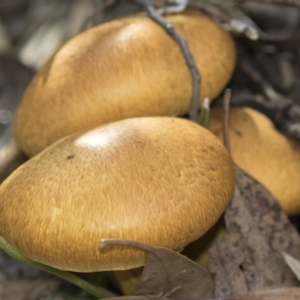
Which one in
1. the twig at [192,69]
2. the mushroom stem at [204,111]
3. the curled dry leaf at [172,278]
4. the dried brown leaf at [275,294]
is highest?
the twig at [192,69]

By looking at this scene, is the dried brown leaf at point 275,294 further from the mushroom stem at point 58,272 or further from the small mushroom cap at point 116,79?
the small mushroom cap at point 116,79

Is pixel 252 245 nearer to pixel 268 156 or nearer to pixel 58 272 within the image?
pixel 268 156

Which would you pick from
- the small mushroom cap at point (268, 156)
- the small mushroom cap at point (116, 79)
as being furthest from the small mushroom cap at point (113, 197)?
the small mushroom cap at point (268, 156)

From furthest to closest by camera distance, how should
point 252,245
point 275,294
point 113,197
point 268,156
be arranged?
point 268,156 → point 252,245 → point 275,294 → point 113,197

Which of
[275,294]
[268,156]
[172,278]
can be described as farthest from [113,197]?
[268,156]

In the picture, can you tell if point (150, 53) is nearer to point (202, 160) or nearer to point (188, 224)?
point (202, 160)

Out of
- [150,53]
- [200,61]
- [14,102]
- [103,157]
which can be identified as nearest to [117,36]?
[150,53]

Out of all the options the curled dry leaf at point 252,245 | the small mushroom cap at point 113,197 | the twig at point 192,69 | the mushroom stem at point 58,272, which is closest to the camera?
the small mushroom cap at point 113,197
